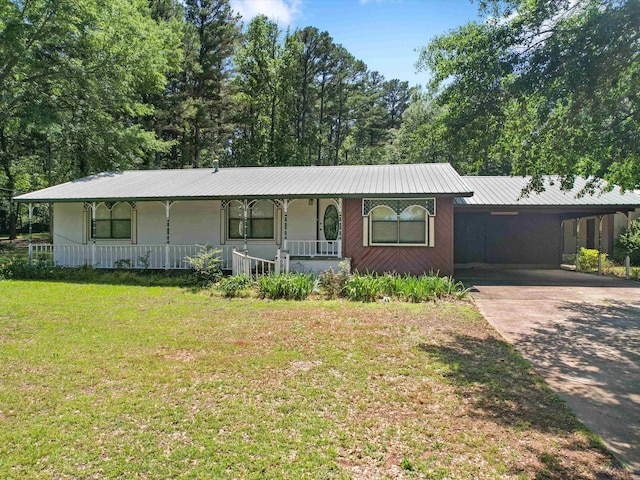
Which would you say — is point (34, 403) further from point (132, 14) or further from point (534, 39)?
point (132, 14)

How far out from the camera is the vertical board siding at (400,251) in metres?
11.6

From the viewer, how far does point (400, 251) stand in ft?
38.7

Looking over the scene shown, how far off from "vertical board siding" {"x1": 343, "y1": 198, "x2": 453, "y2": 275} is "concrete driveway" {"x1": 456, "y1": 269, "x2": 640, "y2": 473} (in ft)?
4.57

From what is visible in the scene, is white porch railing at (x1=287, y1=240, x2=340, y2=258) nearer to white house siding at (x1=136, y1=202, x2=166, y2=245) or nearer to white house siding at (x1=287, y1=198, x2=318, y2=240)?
white house siding at (x1=287, y1=198, x2=318, y2=240)

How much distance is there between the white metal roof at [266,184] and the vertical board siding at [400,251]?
75 cm

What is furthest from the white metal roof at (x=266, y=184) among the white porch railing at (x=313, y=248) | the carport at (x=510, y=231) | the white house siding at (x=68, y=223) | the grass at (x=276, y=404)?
the grass at (x=276, y=404)

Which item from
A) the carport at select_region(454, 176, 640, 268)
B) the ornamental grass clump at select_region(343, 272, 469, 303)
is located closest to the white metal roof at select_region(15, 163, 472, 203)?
the ornamental grass clump at select_region(343, 272, 469, 303)

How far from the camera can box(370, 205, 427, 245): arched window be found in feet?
38.5

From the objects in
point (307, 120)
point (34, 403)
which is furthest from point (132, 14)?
point (34, 403)

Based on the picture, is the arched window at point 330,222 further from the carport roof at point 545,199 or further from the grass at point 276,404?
the grass at point 276,404

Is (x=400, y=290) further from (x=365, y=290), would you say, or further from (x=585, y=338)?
(x=585, y=338)

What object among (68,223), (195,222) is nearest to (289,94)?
(195,222)

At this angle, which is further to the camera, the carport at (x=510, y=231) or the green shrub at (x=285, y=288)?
the carport at (x=510, y=231)

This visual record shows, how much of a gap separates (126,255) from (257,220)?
489 centimetres
